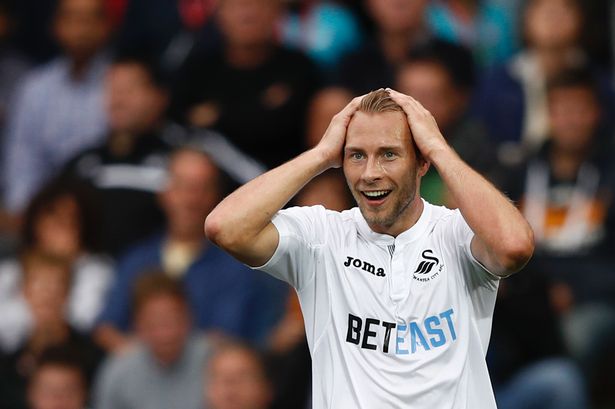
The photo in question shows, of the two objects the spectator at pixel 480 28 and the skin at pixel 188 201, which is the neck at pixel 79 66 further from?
the spectator at pixel 480 28

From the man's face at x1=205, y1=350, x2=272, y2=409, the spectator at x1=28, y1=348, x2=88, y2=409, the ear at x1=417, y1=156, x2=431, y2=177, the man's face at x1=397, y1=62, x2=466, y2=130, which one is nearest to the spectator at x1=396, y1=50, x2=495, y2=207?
the man's face at x1=397, y1=62, x2=466, y2=130

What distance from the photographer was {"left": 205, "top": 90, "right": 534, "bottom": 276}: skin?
4637 millimetres

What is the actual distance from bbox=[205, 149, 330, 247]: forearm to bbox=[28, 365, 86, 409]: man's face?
13.5 ft

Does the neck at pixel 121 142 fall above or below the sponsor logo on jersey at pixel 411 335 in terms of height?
above

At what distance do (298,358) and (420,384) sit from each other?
3.82 m

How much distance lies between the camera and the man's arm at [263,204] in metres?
4.79

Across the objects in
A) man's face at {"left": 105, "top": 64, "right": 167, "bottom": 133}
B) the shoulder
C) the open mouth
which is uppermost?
man's face at {"left": 105, "top": 64, "right": 167, "bottom": 133}

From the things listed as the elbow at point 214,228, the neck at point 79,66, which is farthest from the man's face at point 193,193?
the elbow at point 214,228

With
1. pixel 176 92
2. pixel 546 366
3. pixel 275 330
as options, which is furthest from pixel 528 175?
pixel 176 92

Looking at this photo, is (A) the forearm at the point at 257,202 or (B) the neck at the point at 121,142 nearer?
(A) the forearm at the point at 257,202

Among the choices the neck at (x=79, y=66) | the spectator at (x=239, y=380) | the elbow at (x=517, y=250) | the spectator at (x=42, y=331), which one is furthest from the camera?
the neck at (x=79, y=66)

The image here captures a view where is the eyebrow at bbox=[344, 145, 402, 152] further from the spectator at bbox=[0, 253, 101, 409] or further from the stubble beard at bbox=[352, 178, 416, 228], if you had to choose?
the spectator at bbox=[0, 253, 101, 409]

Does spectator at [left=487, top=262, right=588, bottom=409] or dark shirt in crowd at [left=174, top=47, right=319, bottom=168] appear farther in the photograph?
dark shirt in crowd at [left=174, top=47, right=319, bottom=168]

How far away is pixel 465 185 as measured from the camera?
4711 mm
